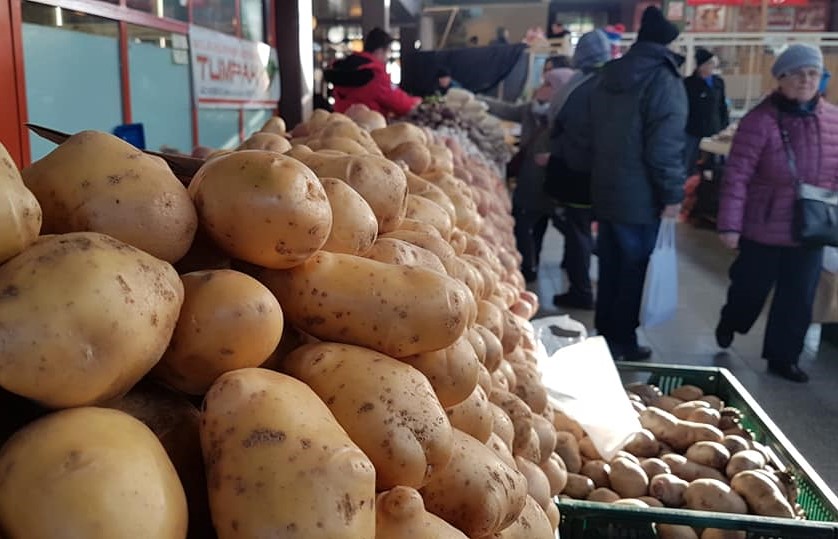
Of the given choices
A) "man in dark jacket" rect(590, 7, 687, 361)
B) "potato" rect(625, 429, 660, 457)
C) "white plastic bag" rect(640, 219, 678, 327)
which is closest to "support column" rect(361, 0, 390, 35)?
"man in dark jacket" rect(590, 7, 687, 361)

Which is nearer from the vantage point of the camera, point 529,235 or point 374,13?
point 529,235

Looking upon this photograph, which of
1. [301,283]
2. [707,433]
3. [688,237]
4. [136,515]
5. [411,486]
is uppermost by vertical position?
[301,283]

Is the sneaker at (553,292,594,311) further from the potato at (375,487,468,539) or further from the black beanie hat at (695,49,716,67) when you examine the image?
the potato at (375,487,468,539)

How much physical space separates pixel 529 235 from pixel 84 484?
6064 millimetres

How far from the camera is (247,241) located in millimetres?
966

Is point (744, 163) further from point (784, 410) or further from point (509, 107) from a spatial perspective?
point (509, 107)

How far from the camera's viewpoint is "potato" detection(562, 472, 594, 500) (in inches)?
82.9

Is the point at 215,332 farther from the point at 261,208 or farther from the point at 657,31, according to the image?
the point at 657,31

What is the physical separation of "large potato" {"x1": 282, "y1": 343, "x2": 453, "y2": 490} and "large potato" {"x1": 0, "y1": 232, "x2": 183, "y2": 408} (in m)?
0.22

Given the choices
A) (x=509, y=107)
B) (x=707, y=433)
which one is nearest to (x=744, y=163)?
(x=707, y=433)

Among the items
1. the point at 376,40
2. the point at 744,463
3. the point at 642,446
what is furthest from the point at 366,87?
the point at 744,463

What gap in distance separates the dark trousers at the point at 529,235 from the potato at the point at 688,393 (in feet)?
11.5

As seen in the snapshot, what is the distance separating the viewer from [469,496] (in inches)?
41.7

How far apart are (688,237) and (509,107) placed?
3111mm
